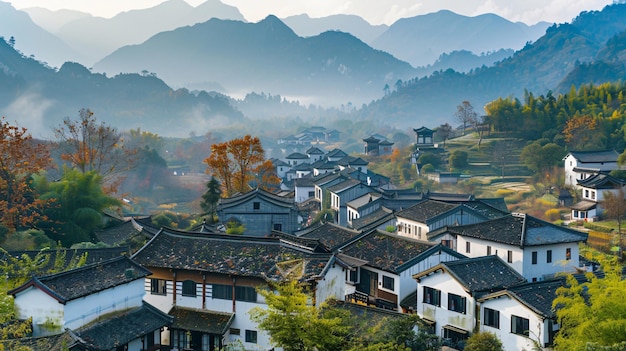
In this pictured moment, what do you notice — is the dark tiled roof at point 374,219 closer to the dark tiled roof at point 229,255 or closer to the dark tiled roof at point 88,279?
the dark tiled roof at point 229,255

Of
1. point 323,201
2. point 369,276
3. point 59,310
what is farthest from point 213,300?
point 323,201

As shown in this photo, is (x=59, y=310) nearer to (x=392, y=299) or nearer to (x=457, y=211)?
(x=392, y=299)

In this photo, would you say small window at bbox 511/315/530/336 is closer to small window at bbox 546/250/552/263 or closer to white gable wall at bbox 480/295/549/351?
white gable wall at bbox 480/295/549/351

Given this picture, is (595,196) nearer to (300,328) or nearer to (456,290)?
(456,290)

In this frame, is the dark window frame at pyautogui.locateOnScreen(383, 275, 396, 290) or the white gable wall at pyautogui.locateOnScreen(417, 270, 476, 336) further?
the dark window frame at pyautogui.locateOnScreen(383, 275, 396, 290)

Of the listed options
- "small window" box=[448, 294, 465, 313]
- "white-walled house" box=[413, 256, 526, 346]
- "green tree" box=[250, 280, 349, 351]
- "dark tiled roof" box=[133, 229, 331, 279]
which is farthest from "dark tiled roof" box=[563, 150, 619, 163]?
"green tree" box=[250, 280, 349, 351]

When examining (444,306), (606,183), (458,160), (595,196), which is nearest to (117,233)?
(444,306)
